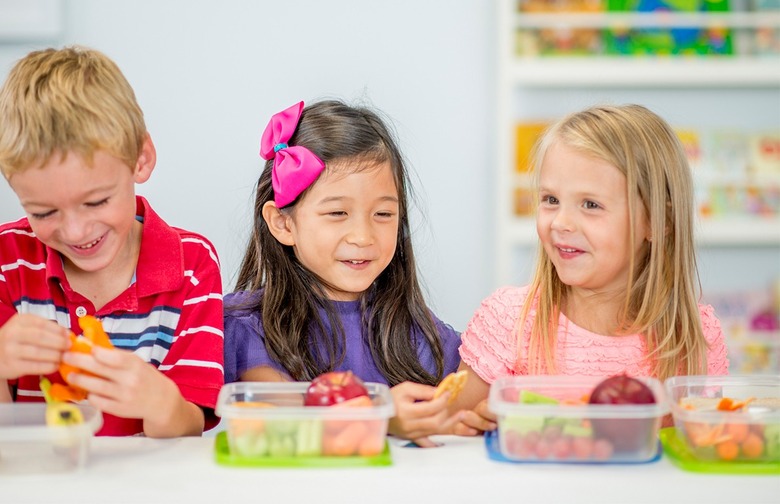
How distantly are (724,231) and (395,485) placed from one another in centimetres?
254

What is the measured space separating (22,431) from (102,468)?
0.10m

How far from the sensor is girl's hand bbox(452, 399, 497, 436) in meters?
1.29

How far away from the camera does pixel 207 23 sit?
11.2ft

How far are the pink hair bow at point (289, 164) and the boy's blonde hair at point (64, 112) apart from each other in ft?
1.27

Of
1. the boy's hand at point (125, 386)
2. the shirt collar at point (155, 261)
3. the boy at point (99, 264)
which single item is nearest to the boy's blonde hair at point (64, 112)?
the boy at point (99, 264)

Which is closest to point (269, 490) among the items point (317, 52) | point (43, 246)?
point (43, 246)

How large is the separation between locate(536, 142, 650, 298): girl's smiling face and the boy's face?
2.21ft

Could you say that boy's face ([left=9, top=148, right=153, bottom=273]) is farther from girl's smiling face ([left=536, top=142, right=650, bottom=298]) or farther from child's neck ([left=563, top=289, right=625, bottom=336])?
child's neck ([left=563, top=289, right=625, bottom=336])

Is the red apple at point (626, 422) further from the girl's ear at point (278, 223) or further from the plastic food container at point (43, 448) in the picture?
the girl's ear at point (278, 223)

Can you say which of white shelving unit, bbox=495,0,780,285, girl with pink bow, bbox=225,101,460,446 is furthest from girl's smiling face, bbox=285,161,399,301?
white shelving unit, bbox=495,0,780,285

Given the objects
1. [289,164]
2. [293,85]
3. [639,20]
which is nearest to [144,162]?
[289,164]

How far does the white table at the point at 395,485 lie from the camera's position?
1043mm

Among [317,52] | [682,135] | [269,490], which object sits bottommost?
[269,490]

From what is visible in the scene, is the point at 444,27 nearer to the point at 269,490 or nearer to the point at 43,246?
the point at 43,246
